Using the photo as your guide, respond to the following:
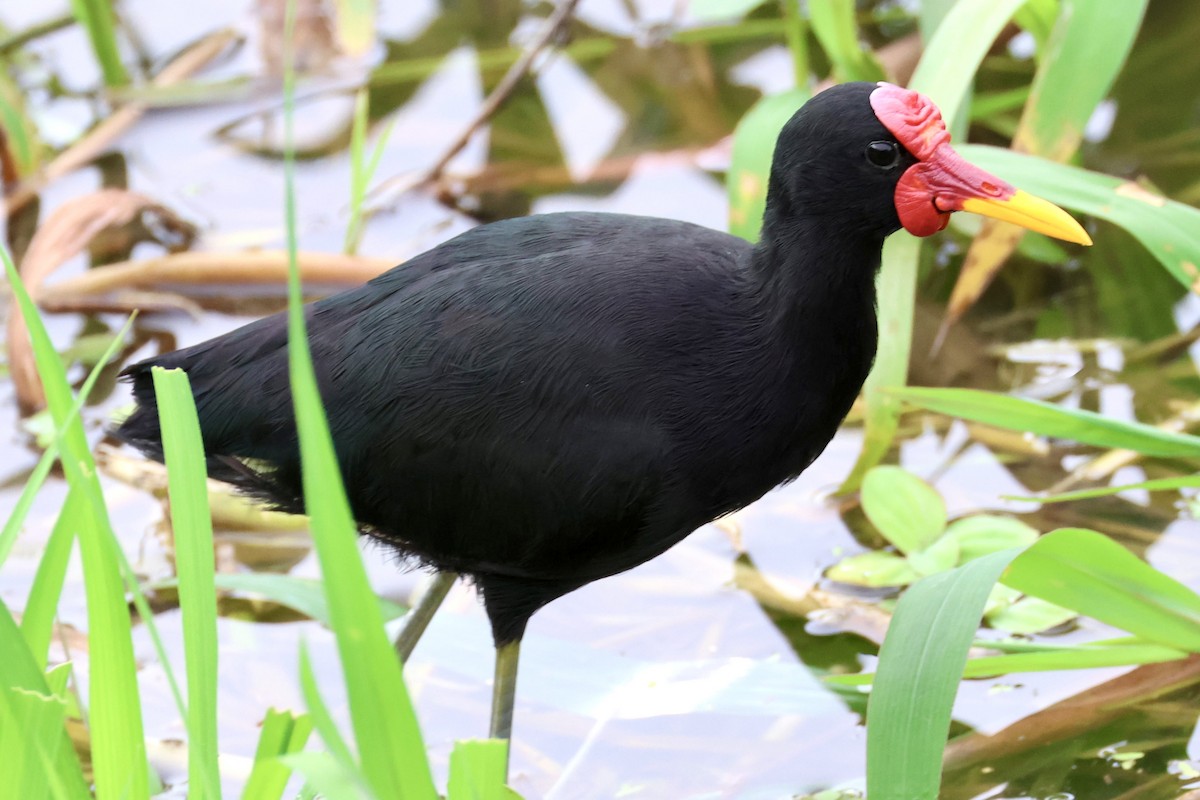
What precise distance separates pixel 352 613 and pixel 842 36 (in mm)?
2444

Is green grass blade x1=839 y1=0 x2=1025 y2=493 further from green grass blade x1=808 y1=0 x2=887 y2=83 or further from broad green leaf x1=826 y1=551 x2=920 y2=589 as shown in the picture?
green grass blade x1=808 y1=0 x2=887 y2=83

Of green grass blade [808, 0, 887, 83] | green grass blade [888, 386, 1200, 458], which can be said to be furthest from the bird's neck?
green grass blade [808, 0, 887, 83]

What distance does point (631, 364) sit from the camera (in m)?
2.23

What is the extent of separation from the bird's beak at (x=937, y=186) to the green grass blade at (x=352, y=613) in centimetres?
101

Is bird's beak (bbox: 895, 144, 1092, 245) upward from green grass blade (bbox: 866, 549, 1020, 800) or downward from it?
upward

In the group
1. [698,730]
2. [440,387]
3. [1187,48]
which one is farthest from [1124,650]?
[1187,48]

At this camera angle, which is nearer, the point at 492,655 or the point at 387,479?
the point at 387,479

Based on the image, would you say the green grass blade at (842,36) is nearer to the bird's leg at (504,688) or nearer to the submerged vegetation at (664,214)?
the submerged vegetation at (664,214)

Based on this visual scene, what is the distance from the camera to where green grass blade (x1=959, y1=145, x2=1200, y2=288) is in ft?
8.38

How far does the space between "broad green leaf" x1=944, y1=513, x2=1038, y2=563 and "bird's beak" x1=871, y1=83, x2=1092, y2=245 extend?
919 mm

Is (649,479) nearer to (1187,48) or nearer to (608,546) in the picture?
(608,546)

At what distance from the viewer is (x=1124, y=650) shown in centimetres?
239

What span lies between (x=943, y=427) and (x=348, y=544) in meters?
2.33

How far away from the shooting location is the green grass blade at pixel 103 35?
14.6 feet
